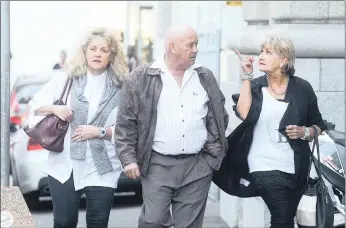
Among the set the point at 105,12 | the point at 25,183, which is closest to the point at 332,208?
the point at 25,183

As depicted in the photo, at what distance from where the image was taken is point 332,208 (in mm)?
6945

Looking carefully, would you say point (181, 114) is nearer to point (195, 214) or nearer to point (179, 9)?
point (195, 214)

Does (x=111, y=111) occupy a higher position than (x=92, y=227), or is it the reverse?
(x=111, y=111)

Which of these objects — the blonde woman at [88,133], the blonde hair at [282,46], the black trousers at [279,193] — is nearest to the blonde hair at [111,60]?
the blonde woman at [88,133]

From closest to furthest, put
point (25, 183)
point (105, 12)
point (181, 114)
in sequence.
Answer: point (181, 114) → point (25, 183) → point (105, 12)

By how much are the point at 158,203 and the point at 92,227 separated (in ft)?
1.80

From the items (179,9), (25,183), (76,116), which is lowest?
(25,183)

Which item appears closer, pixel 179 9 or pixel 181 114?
pixel 181 114

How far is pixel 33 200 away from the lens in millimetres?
12750

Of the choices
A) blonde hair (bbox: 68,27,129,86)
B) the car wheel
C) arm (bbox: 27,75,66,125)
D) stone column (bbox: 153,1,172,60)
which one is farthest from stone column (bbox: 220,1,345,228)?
stone column (bbox: 153,1,172,60)

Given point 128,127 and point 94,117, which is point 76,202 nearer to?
point 94,117

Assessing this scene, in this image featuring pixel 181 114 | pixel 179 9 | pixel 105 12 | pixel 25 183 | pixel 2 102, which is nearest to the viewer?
pixel 2 102

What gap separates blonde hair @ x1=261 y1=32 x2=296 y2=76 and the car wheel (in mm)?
6172

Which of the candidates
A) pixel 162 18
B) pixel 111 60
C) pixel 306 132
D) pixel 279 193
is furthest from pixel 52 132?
pixel 162 18
